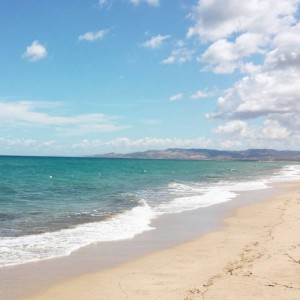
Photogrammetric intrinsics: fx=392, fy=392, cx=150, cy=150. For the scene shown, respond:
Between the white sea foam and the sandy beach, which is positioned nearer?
the sandy beach

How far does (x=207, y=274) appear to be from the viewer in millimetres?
10633

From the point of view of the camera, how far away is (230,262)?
11.7 meters

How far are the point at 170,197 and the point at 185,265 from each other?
63.7 ft

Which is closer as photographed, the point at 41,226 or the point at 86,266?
the point at 86,266

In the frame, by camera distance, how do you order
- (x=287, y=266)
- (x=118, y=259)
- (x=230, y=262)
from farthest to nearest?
(x=118, y=259) → (x=230, y=262) → (x=287, y=266)

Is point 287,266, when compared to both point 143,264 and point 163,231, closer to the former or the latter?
point 143,264

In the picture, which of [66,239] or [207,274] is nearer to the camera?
[207,274]

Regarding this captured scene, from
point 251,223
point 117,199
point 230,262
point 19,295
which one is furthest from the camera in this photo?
point 117,199

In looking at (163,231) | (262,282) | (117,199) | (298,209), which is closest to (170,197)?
(117,199)

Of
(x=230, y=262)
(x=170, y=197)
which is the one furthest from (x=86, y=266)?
(x=170, y=197)

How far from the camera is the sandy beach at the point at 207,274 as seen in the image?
29.8 feet

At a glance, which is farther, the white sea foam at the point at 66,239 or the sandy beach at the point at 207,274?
the white sea foam at the point at 66,239

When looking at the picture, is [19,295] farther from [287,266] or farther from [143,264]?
[287,266]

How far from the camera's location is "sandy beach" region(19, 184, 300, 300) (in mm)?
9078
